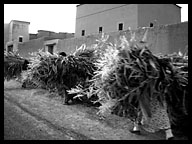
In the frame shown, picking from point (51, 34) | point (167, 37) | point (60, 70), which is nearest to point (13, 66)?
point (60, 70)

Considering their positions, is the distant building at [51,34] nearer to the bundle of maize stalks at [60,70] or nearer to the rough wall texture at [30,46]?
the rough wall texture at [30,46]

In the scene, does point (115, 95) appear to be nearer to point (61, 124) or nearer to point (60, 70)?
point (61, 124)

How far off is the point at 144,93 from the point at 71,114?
7.36 feet

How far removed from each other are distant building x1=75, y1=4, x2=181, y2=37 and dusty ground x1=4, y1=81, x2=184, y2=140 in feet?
30.0

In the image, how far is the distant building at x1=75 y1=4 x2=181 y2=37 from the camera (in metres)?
12.9

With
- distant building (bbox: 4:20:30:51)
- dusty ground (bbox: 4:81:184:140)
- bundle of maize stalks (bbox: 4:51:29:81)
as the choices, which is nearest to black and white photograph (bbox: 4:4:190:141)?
dusty ground (bbox: 4:81:184:140)

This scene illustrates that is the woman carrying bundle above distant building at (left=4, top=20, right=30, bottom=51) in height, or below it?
below

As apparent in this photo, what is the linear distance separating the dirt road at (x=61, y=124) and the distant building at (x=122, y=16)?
9.32 m

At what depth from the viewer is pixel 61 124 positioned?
3.74 metres

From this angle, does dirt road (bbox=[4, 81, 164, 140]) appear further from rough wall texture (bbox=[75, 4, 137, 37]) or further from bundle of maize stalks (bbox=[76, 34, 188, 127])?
rough wall texture (bbox=[75, 4, 137, 37])

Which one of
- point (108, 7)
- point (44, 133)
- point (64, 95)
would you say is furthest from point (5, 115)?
point (108, 7)

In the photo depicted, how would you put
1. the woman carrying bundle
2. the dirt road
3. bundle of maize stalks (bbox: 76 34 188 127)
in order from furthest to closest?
the dirt road < the woman carrying bundle < bundle of maize stalks (bbox: 76 34 188 127)

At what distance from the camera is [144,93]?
271 cm
